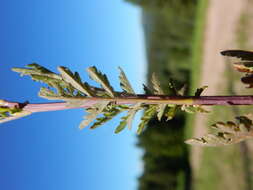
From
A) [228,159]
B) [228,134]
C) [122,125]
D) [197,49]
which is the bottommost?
[228,159]

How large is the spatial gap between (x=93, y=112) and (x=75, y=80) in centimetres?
21

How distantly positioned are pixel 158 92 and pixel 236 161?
55.1 ft

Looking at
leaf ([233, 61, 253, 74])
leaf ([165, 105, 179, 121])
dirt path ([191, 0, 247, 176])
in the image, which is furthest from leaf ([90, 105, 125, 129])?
dirt path ([191, 0, 247, 176])

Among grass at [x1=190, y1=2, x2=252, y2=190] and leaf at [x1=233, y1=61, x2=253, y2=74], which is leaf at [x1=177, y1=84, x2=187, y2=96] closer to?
leaf at [x1=233, y1=61, x2=253, y2=74]

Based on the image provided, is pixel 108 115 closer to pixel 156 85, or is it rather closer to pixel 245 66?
pixel 156 85

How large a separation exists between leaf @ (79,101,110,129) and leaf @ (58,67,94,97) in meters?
0.08

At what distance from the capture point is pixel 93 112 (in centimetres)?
223

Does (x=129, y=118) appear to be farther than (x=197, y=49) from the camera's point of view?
No

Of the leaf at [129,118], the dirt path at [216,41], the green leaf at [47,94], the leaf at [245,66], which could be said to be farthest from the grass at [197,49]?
the green leaf at [47,94]

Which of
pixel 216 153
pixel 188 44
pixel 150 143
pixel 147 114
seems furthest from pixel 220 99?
pixel 188 44

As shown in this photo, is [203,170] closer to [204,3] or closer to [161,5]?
[204,3]

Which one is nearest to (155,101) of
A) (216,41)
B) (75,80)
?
(75,80)

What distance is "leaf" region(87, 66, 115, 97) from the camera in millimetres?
2205

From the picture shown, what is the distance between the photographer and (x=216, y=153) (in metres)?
21.9
